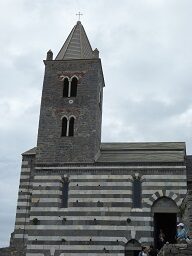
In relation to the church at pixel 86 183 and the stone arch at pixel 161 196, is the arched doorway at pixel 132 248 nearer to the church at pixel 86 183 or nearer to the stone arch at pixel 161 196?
the church at pixel 86 183

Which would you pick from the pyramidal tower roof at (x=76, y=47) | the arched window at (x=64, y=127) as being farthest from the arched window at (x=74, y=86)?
the arched window at (x=64, y=127)

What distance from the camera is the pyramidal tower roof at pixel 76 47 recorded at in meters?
35.6

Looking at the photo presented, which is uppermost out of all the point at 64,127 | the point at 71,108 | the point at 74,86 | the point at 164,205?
the point at 74,86

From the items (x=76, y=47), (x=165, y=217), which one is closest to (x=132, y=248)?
(x=165, y=217)

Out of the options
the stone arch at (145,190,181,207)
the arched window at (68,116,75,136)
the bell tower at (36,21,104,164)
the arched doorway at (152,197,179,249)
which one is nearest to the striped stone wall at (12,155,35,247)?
the bell tower at (36,21,104,164)

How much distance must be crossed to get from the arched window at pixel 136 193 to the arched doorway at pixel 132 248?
7.87 ft

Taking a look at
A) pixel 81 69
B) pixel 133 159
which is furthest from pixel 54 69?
pixel 133 159

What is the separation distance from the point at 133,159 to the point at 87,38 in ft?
40.5

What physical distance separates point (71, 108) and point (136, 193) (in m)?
8.20

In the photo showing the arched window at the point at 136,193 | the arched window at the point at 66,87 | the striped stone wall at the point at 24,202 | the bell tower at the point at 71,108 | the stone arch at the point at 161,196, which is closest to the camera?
the stone arch at the point at 161,196

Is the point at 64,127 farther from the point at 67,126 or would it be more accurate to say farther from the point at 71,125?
the point at 71,125

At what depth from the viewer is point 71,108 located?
3369cm

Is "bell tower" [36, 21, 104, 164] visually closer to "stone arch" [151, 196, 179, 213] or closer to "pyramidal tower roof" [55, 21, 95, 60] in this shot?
"pyramidal tower roof" [55, 21, 95, 60]

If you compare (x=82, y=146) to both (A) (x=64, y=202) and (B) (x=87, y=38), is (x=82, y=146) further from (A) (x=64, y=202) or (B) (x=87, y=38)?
(B) (x=87, y=38)
